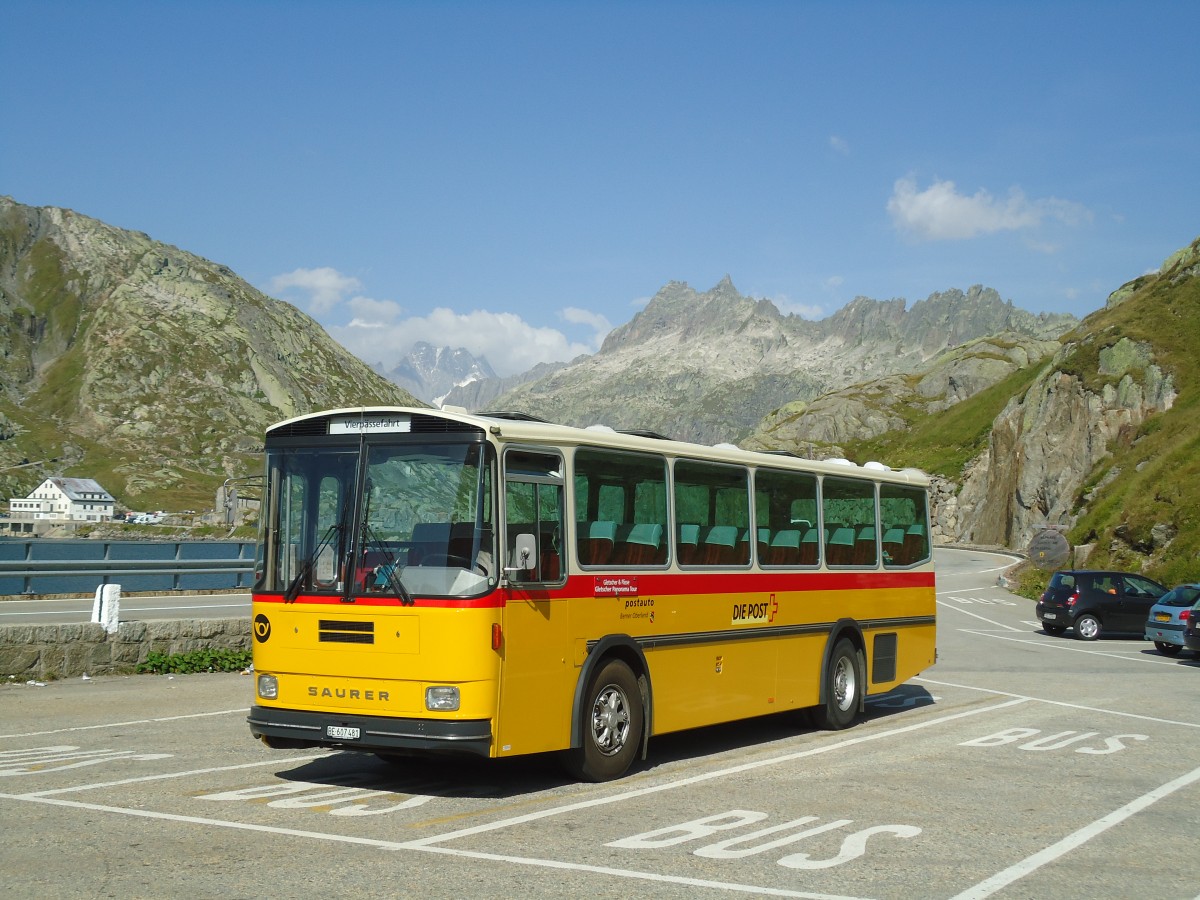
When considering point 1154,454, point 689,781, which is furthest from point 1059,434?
point 689,781

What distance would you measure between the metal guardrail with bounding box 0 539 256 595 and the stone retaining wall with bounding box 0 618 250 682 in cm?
264

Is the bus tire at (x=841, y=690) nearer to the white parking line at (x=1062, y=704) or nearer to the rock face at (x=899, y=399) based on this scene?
the white parking line at (x=1062, y=704)

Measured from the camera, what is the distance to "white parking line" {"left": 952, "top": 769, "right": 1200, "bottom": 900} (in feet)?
22.2

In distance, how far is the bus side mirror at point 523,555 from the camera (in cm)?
909

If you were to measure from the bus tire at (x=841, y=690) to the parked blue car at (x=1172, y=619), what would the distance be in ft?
42.2

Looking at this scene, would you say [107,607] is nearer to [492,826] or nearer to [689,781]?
[689,781]

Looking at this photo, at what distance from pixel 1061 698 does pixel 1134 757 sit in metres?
5.19

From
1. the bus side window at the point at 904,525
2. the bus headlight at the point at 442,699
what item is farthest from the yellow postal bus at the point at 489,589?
the bus side window at the point at 904,525

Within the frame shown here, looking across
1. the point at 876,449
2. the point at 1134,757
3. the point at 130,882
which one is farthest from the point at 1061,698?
the point at 876,449

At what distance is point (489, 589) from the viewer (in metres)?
8.91

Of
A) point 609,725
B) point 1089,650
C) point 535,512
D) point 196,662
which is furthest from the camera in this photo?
point 1089,650

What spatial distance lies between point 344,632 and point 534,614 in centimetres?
141

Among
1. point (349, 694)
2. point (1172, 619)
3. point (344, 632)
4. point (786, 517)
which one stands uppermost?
point (786, 517)

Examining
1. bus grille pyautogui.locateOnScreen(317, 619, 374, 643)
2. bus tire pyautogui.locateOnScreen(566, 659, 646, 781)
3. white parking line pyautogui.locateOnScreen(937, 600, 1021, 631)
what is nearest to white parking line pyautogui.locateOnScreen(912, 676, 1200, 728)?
bus tire pyautogui.locateOnScreen(566, 659, 646, 781)
